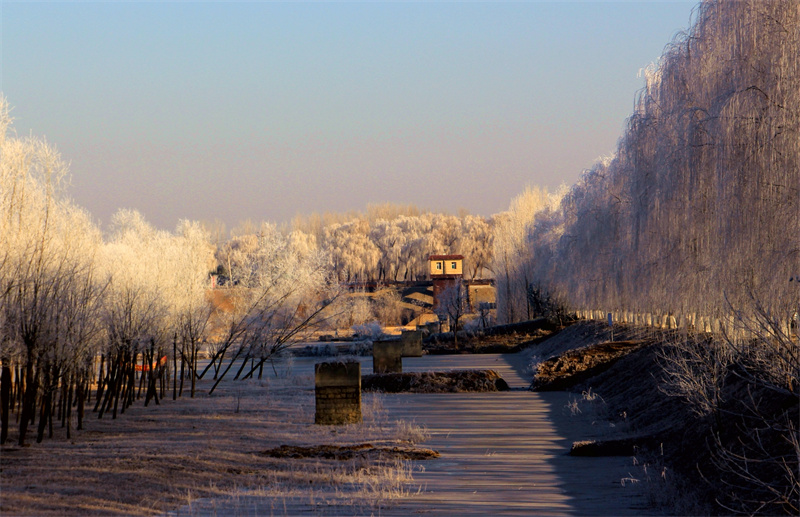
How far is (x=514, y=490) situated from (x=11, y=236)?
9.45 meters

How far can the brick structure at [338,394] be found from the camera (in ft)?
56.6

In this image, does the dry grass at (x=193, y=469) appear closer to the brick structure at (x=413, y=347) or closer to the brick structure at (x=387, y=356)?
the brick structure at (x=387, y=356)

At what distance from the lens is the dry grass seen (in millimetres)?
9266

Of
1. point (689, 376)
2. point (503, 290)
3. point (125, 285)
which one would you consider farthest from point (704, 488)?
point (503, 290)

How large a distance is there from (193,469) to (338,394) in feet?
20.0

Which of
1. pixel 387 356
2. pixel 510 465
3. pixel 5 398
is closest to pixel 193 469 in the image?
pixel 5 398

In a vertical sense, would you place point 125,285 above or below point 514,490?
above

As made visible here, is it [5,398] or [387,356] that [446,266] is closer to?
[387,356]

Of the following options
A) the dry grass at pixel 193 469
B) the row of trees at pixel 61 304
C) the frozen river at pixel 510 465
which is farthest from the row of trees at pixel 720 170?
the row of trees at pixel 61 304

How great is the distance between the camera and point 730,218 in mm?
14234

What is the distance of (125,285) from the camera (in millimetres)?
21297

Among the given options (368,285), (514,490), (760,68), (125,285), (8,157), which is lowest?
(514,490)

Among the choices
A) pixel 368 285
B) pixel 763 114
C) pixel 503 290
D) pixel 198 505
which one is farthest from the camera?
pixel 368 285

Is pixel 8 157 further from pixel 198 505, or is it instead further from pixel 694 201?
pixel 694 201
